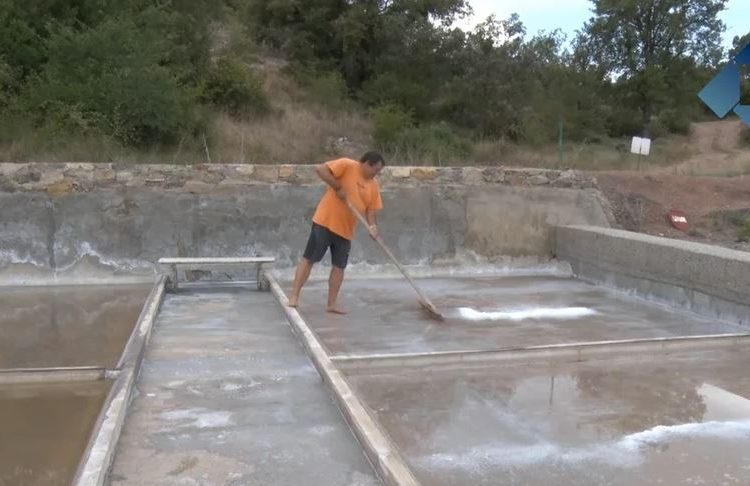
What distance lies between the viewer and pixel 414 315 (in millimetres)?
6480

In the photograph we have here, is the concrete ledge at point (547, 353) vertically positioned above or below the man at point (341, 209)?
below

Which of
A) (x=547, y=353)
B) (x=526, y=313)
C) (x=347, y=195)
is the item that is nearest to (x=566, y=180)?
(x=526, y=313)

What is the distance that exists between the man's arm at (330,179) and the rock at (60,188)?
11.1 ft

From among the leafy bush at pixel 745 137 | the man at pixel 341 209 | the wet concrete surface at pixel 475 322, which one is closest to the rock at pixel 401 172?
the wet concrete surface at pixel 475 322

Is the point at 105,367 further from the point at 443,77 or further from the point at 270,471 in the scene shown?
the point at 443,77

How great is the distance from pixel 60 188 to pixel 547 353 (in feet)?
18.4

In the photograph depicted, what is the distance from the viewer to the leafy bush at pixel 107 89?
35.1ft

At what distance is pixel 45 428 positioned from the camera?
373 cm

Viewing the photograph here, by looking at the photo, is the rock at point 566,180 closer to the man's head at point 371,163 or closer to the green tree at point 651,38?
the man's head at point 371,163

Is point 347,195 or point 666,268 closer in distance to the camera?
point 347,195

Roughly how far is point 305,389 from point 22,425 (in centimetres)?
147

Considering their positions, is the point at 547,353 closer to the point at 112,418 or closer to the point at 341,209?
the point at 341,209

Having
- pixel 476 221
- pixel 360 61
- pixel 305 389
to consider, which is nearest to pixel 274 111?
pixel 360 61

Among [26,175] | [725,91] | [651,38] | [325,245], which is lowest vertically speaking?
[325,245]
